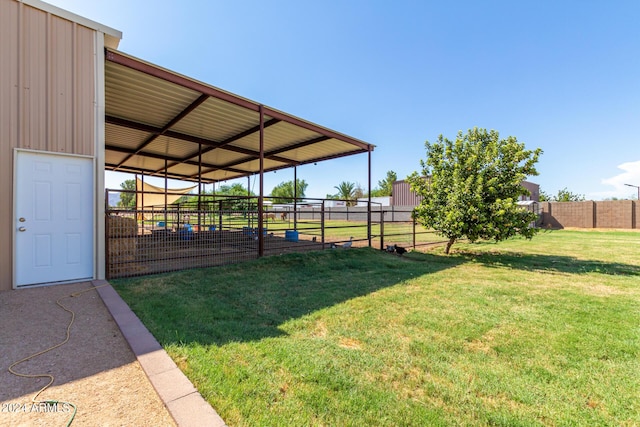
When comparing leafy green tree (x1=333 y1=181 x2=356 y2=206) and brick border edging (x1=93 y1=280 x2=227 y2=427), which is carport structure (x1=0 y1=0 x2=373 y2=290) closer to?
brick border edging (x1=93 y1=280 x2=227 y2=427)

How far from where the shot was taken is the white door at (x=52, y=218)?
407 cm

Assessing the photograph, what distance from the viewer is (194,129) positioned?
874 centimetres

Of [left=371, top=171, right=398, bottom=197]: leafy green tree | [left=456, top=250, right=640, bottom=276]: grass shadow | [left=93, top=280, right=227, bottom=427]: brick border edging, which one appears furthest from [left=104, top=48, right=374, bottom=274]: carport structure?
[left=371, top=171, right=398, bottom=197]: leafy green tree

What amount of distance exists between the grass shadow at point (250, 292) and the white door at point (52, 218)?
837mm

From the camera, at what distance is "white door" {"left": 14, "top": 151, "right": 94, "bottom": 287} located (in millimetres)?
4070

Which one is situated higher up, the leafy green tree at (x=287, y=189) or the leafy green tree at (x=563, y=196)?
the leafy green tree at (x=287, y=189)

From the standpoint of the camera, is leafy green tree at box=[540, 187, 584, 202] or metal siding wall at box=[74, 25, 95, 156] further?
leafy green tree at box=[540, 187, 584, 202]

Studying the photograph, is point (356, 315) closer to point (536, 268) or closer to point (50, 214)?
point (50, 214)

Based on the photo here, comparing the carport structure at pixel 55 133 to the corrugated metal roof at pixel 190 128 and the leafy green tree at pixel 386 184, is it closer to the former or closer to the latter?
the corrugated metal roof at pixel 190 128

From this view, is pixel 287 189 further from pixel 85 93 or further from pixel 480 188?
pixel 85 93

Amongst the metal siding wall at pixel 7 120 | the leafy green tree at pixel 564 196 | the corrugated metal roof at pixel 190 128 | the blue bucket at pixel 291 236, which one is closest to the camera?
the metal siding wall at pixel 7 120

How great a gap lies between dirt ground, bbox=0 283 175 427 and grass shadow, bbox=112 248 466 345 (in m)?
0.40

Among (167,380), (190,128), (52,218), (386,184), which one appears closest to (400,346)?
(167,380)

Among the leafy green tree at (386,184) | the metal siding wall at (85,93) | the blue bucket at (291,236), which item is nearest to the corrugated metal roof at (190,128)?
the metal siding wall at (85,93)
